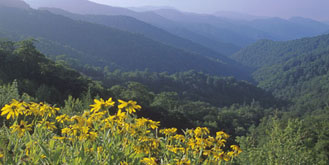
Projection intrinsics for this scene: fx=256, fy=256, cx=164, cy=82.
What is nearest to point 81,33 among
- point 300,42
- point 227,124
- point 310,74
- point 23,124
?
point 227,124

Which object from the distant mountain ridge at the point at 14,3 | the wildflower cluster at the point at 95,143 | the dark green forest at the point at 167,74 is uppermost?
the wildflower cluster at the point at 95,143

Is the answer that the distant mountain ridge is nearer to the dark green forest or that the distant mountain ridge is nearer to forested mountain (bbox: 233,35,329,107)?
the dark green forest

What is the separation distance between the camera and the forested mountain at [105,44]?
326 feet

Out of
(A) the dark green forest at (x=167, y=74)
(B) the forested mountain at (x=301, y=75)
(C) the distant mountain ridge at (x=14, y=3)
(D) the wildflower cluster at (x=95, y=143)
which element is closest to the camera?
(D) the wildflower cluster at (x=95, y=143)

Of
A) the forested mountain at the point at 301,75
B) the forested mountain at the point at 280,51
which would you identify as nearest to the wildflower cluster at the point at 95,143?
the forested mountain at the point at 301,75

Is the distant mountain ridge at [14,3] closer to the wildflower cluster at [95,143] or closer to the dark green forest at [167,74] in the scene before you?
the dark green forest at [167,74]

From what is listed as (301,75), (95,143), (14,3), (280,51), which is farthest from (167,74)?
(280,51)

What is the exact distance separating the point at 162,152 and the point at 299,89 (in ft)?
368

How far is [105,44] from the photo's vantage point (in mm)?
118750

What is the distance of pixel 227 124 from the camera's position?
40438mm

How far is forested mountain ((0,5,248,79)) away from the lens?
326ft

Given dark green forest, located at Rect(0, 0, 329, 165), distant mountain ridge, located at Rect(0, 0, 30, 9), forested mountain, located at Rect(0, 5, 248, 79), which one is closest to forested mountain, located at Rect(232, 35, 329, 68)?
dark green forest, located at Rect(0, 0, 329, 165)

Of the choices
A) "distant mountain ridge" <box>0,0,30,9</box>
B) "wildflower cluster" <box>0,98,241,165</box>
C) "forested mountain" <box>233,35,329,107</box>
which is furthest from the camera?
"distant mountain ridge" <box>0,0,30,9</box>

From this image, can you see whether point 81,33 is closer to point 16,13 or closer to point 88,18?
point 16,13
